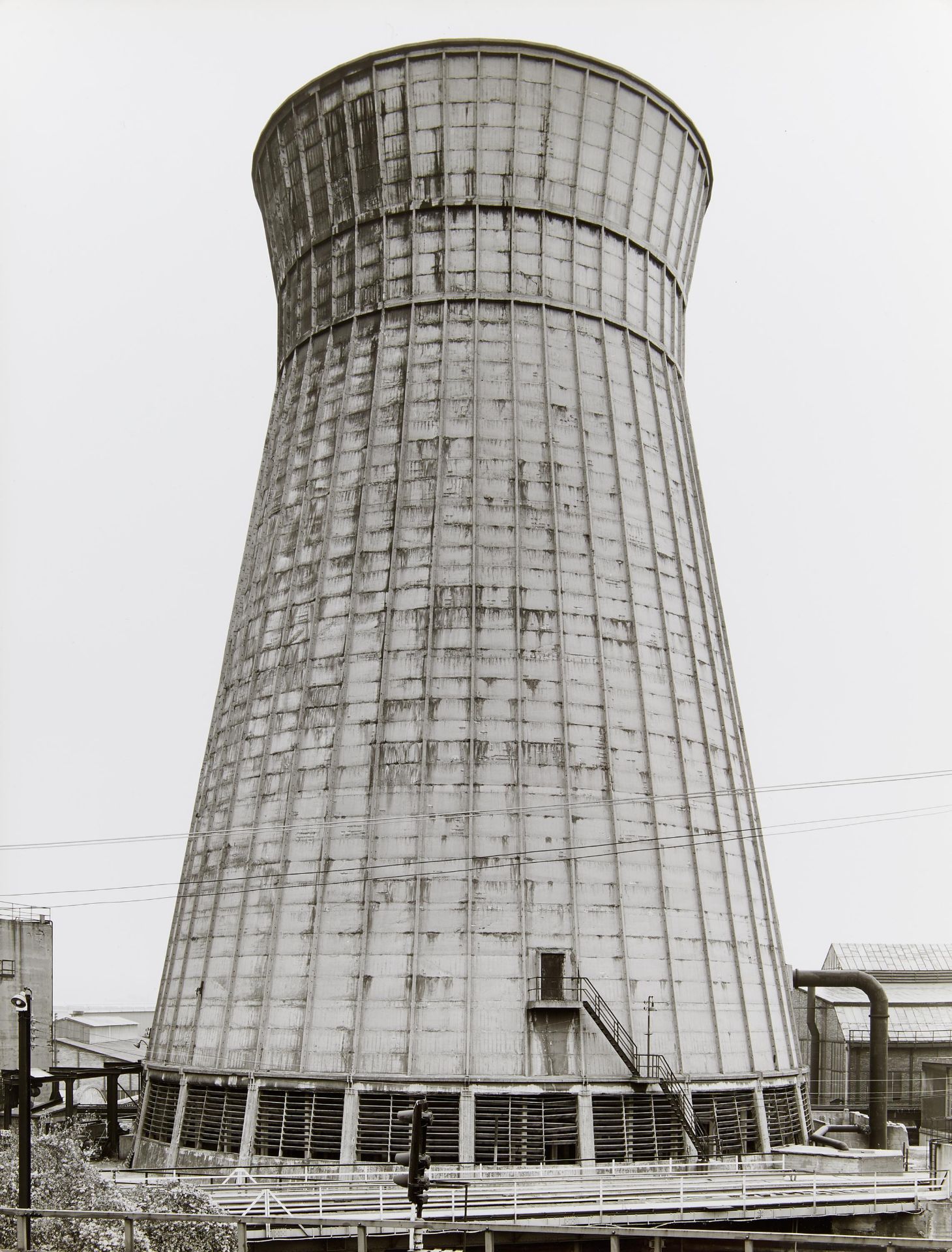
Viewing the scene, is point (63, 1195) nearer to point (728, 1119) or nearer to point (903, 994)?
point (728, 1119)

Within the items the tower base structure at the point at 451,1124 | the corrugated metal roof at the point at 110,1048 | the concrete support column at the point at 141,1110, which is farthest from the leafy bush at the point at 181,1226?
the corrugated metal roof at the point at 110,1048

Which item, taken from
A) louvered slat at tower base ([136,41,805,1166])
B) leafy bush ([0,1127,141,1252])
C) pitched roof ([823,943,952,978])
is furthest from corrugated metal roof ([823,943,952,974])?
leafy bush ([0,1127,141,1252])

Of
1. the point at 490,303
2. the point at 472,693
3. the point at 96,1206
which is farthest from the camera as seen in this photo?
the point at 490,303

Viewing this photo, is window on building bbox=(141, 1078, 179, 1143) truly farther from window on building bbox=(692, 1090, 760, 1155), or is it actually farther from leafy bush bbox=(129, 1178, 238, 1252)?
window on building bbox=(692, 1090, 760, 1155)

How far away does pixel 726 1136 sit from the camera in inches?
1136

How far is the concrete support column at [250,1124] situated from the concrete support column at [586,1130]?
7138mm

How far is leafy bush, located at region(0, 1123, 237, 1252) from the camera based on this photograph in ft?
65.0

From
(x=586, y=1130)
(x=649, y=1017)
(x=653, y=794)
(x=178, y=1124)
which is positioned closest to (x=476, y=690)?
(x=653, y=794)

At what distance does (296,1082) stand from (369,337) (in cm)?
1979

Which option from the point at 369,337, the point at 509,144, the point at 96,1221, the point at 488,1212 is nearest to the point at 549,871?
the point at 488,1212

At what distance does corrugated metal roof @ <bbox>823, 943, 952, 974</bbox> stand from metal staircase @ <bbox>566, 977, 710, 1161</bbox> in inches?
1368

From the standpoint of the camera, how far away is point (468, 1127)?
87.7 feet

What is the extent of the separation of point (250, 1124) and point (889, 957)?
138ft

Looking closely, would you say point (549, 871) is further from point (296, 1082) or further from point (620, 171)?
point (620, 171)
